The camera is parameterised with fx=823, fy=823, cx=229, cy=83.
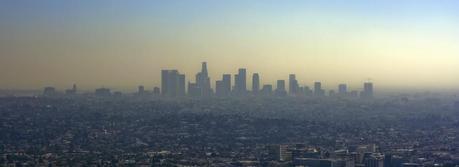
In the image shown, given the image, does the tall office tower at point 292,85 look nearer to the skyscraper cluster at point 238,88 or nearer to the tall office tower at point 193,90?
the skyscraper cluster at point 238,88

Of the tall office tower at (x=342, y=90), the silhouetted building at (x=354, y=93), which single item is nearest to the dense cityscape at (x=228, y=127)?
the tall office tower at (x=342, y=90)

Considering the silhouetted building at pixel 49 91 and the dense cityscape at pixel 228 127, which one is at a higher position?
the silhouetted building at pixel 49 91

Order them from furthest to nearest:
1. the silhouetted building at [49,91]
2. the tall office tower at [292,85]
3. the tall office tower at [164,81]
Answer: the tall office tower at [292,85]
the tall office tower at [164,81]
the silhouetted building at [49,91]

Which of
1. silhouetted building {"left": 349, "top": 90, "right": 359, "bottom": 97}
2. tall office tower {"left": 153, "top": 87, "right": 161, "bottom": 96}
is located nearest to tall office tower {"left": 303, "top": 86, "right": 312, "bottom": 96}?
silhouetted building {"left": 349, "top": 90, "right": 359, "bottom": 97}

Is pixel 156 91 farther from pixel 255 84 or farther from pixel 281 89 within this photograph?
pixel 281 89

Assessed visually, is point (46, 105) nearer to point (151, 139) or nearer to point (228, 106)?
point (151, 139)

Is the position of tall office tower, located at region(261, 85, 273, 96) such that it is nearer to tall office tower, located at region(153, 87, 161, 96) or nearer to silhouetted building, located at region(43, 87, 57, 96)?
tall office tower, located at region(153, 87, 161, 96)
